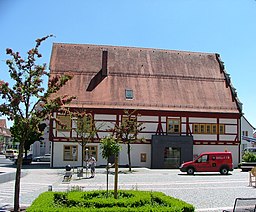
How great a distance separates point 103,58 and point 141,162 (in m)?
12.4

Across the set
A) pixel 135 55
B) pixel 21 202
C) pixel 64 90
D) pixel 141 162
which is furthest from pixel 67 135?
pixel 21 202

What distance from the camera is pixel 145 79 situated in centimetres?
4741

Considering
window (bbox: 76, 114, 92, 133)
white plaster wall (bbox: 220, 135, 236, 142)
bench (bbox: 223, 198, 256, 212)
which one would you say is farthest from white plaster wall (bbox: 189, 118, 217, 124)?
bench (bbox: 223, 198, 256, 212)

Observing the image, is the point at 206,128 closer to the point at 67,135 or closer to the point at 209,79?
the point at 209,79

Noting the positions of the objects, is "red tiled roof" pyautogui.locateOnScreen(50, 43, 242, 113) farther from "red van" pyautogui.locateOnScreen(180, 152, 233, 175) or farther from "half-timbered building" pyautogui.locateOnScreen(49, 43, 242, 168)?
"red van" pyautogui.locateOnScreen(180, 152, 233, 175)

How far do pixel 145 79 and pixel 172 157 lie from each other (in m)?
9.48

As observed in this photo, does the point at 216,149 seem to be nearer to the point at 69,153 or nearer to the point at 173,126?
the point at 173,126

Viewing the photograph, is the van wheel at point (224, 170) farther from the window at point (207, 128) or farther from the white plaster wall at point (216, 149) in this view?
the window at point (207, 128)

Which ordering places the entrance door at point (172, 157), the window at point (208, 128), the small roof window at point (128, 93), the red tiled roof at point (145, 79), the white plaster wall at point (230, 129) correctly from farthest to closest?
the white plaster wall at point (230, 129) → the window at point (208, 128) → the small roof window at point (128, 93) → the red tiled roof at point (145, 79) → the entrance door at point (172, 157)

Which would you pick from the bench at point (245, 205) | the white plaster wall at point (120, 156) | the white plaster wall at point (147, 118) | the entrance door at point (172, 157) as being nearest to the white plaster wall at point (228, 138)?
the entrance door at point (172, 157)

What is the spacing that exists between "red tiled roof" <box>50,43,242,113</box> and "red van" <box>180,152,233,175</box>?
10018 millimetres

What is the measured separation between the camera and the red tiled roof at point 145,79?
1756 inches

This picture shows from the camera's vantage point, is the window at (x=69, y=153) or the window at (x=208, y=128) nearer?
the window at (x=69, y=153)

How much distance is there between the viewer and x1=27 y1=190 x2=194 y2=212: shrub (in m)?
11.4
